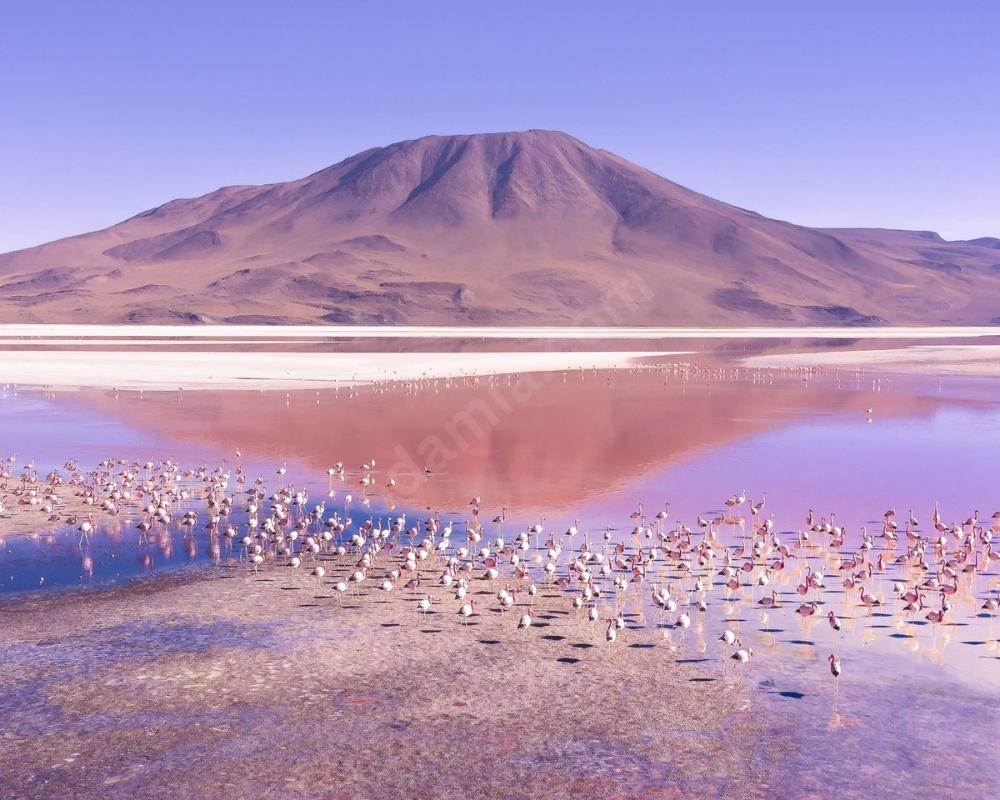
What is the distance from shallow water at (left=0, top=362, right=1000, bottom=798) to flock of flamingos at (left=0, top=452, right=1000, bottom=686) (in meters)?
0.18

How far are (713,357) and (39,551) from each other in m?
69.1

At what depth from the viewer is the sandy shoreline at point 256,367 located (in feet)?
174

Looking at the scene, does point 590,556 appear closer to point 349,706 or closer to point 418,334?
point 349,706

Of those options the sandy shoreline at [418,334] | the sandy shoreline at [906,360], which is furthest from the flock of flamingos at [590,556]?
the sandy shoreline at [418,334]

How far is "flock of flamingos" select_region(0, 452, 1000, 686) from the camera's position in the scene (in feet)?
49.3

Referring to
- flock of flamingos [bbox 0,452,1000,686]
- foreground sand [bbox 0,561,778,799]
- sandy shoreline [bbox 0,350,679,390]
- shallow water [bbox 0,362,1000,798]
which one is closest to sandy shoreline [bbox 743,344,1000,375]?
sandy shoreline [bbox 0,350,679,390]

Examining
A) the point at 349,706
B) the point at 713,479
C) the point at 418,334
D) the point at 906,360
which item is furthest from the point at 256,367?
the point at 418,334

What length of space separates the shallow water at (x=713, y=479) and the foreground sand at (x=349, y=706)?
1007 mm

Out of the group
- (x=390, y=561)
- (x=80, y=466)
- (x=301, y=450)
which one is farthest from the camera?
(x=301, y=450)

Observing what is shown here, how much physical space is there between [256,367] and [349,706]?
5419 centimetres

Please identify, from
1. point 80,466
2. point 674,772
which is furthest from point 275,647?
point 80,466

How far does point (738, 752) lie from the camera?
1023 centimetres

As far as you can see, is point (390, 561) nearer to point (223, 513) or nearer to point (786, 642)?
point (223, 513)

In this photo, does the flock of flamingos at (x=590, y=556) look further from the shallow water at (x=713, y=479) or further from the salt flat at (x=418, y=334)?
the salt flat at (x=418, y=334)
